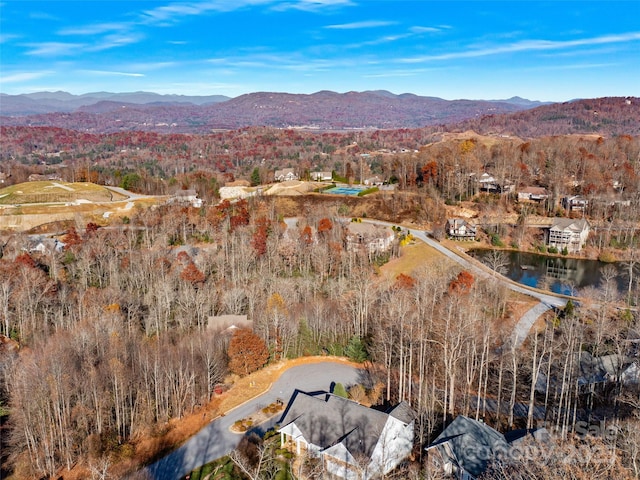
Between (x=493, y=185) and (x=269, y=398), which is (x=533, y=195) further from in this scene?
(x=269, y=398)

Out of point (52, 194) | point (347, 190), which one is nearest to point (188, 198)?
point (52, 194)

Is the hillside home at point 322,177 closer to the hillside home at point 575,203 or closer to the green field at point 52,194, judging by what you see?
the green field at point 52,194

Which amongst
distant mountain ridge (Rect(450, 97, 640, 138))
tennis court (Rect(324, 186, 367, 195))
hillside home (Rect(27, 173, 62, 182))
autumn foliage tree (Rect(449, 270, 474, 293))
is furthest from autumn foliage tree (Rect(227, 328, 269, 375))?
distant mountain ridge (Rect(450, 97, 640, 138))

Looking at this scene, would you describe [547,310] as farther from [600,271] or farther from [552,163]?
[552,163]

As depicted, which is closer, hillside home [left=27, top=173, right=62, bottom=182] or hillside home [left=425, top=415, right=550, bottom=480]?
hillside home [left=425, top=415, right=550, bottom=480]

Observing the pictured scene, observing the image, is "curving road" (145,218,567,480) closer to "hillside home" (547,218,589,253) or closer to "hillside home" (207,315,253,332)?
"hillside home" (207,315,253,332)

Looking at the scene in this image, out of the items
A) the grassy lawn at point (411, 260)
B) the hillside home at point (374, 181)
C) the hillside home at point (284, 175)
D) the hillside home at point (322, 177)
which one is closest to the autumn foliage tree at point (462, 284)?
the grassy lawn at point (411, 260)
